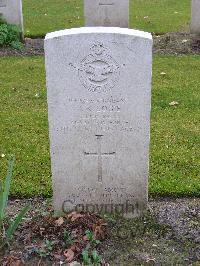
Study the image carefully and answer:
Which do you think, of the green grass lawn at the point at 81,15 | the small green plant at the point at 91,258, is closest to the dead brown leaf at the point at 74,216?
the small green plant at the point at 91,258

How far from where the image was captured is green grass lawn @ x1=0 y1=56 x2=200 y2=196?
4969 millimetres

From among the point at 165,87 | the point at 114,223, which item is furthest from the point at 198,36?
the point at 114,223

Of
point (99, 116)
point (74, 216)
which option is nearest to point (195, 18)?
point (99, 116)

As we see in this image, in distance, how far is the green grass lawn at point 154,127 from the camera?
4969 millimetres

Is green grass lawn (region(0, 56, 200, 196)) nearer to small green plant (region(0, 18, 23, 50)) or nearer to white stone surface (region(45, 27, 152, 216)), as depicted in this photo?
white stone surface (region(45, 27, 152, 216))

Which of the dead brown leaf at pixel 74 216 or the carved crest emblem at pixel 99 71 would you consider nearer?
the carved crest emblem at pixel 99 71

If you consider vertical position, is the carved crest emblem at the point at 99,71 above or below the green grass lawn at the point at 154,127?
above

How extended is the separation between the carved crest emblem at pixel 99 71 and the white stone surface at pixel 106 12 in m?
6.21

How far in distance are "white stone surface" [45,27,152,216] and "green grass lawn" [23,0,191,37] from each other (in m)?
→ 6.76

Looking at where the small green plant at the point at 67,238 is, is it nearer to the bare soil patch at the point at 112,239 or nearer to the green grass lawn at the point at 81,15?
the bare soil patch at the point at 112,239

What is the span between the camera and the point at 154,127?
6117mm

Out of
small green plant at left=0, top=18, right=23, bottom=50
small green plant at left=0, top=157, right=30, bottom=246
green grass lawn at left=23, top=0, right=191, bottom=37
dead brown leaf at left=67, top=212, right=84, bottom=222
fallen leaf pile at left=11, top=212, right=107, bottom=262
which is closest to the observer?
small green plant at left=0, top=157, right=30, bottom=246

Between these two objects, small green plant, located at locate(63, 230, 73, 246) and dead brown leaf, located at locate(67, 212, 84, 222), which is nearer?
small green plant, located at locate(63, 230, 73, 246)

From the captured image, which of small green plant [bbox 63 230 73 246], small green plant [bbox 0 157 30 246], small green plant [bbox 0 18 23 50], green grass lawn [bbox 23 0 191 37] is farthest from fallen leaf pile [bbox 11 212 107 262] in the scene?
green grass lawn [bbox 23 0 191 37]
